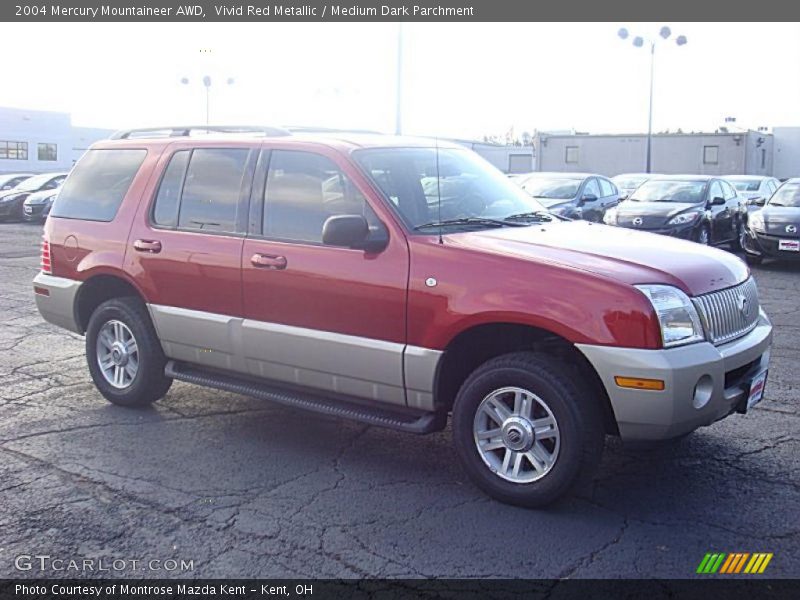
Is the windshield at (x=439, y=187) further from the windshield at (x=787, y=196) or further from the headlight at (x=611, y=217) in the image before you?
the windshield at (x=787, y=196)

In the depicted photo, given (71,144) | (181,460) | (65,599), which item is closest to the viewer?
(65,599)

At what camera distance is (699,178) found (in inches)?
678

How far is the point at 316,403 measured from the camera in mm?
5129

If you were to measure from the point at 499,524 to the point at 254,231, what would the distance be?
94.3 inches

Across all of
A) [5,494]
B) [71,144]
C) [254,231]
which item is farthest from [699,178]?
[71,144]

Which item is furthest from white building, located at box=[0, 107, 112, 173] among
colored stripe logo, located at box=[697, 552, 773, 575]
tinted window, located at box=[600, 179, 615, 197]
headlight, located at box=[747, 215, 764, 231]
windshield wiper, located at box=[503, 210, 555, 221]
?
colored stripe logo, located at box=[697, 552, 773, 575]

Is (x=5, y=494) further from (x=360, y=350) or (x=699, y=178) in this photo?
(x=699, y=178)

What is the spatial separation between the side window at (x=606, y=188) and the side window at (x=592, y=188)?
27cm

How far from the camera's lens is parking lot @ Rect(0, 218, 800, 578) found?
3900 mm

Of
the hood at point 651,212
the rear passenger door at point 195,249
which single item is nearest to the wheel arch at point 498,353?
the rear passenger door at point 195,249

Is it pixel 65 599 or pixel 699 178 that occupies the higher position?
pixel 699 178

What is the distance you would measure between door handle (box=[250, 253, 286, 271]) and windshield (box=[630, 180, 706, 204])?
12.7m

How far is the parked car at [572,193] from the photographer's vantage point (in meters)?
16.4

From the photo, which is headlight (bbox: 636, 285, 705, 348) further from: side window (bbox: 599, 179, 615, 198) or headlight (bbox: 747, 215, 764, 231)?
side window (bbox: 599, 179, 615, 198)
